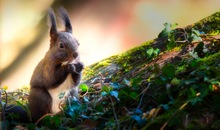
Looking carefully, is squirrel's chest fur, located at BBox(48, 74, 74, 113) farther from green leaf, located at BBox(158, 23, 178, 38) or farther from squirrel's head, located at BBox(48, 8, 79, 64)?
green leaf, located at BBox(158, 23, 178, 38)

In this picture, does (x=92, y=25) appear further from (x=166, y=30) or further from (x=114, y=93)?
(x=114, y=93)

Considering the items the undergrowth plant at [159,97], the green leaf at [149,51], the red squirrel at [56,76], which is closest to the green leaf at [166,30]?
the undergrowth plant at [159,97]

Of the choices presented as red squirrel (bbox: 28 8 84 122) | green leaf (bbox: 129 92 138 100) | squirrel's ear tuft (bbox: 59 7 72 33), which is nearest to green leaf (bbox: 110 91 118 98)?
green leaf (bbox: 129 92 138 100)

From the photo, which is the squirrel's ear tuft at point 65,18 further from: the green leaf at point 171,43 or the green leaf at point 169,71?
the green leaf at point 169,71

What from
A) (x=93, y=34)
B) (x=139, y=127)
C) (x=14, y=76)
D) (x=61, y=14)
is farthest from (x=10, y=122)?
(x=93, y=34)

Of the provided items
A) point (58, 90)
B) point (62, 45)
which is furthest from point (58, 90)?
point (62, 45)

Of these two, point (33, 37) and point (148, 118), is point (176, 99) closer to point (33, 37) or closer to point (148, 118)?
point (148, 118)
